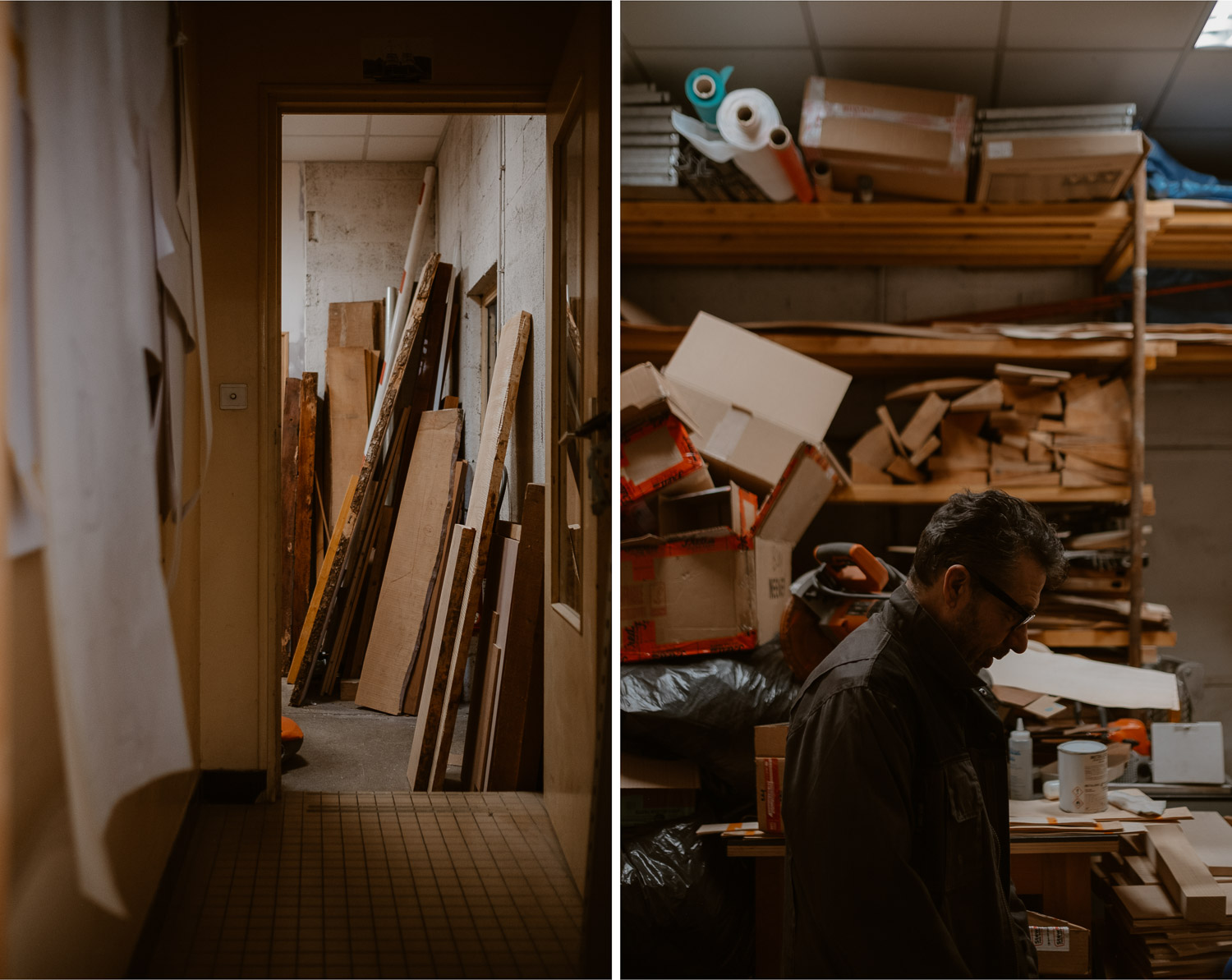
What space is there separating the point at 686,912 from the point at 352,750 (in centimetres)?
128

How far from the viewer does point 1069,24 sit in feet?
8.81

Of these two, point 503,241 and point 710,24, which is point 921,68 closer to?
point 710,24

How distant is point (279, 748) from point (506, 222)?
2067mm

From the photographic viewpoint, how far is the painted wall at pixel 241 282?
134 cm

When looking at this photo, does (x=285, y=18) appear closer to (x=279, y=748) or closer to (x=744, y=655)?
(x=279, y=748)

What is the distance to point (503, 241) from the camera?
317cm

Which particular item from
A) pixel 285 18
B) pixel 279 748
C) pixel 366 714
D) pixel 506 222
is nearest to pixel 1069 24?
pixel 506 222

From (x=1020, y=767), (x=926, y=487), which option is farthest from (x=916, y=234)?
(x=1020, y=767)

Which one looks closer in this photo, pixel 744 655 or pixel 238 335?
pixel 238 335

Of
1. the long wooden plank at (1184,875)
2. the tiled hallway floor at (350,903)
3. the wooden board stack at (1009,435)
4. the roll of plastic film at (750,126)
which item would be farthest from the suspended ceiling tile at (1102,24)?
the tiled hallway floor at (350,903)

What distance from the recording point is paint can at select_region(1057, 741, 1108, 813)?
2113 millimetres

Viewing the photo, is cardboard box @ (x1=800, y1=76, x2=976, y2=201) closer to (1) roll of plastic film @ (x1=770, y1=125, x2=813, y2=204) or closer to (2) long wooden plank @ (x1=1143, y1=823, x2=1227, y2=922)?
(1) roll of plastic film @ (x1=770, y1=125, x2=813, y2=204)

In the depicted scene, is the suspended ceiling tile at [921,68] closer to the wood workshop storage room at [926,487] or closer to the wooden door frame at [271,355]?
the wood workshop storage room at [926,487]

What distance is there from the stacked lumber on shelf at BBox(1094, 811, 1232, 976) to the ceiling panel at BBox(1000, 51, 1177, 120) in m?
2.31
